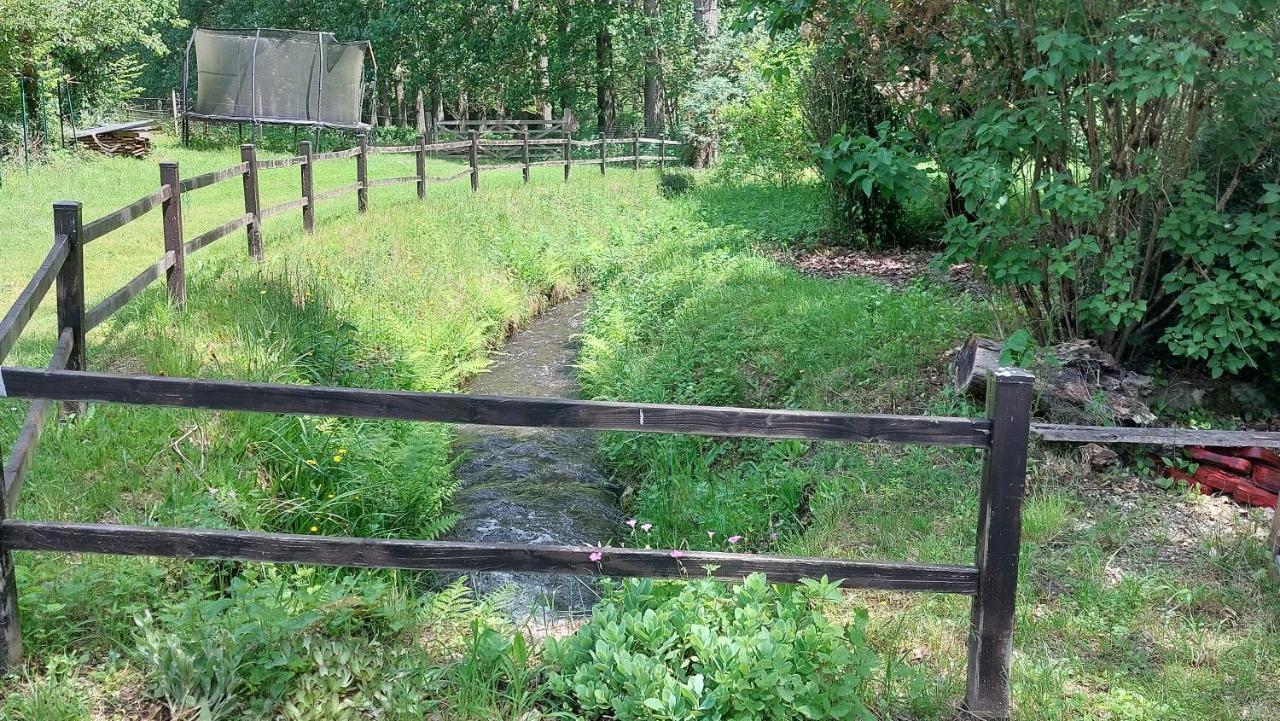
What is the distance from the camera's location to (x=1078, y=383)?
6465mm

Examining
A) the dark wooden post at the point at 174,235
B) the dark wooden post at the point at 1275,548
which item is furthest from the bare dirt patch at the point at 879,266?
the dark wooden post at the point at 174,235

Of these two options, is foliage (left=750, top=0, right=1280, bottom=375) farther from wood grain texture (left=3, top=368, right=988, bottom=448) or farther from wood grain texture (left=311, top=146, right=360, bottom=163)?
wood grain texture (left=311, top=146, right=360, bottom=163)

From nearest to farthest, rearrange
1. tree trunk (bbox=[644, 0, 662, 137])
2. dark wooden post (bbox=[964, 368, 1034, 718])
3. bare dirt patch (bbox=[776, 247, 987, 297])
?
dark wooden post (bbox=[964, 368, 1034, 718])
bare dirt patch (bbox=[776, 247, 987, 297])
tree trunk (bbox=[644, 0, 662, 137])

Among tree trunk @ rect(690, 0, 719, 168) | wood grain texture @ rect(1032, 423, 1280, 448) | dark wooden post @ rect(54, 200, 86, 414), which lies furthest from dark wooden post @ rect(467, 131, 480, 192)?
wood grain texture @ rect(1032, 423, 1280, 448)

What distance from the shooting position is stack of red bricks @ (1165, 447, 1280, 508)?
18.7ft

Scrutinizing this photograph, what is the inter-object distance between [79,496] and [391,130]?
3470cm

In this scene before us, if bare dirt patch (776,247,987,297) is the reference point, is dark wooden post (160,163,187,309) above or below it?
above

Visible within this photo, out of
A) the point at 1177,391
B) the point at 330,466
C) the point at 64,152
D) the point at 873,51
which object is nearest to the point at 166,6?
the point at 64,152

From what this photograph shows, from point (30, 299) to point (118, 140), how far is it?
22.3 meters

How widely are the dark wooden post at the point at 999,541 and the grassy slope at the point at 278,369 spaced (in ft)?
5.58

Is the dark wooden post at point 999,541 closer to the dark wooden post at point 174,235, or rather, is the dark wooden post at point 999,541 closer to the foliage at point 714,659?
the foliage at point 714,659

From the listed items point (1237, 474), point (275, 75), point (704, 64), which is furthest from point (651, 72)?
point (1237, 474)

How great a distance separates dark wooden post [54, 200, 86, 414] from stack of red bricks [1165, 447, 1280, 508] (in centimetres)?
622

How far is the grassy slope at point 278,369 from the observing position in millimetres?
4160
